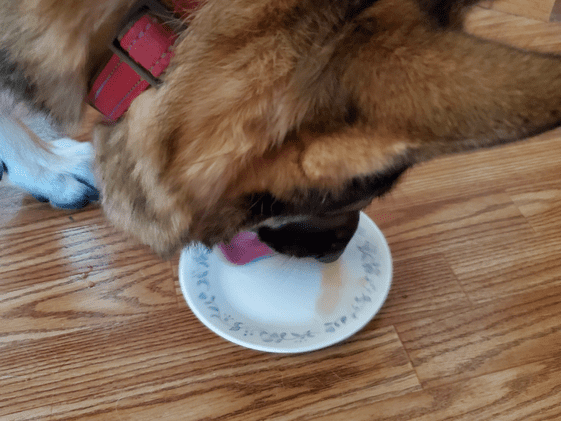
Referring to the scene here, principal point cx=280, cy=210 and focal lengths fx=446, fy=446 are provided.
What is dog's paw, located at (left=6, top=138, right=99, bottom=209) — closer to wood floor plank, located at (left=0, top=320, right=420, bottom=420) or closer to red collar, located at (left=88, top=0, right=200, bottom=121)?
wood floor plank, located at (left=0, top=320, right=420, bottom=420)

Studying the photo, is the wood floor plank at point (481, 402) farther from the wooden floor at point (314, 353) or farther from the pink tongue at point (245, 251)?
the pink tongue at point (245, 251)

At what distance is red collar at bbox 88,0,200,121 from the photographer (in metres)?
0.42

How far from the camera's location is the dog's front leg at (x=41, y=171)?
35.2 inches

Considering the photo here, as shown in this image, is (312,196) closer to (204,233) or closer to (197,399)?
(204,233)

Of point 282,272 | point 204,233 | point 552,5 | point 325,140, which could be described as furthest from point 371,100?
point 552,5

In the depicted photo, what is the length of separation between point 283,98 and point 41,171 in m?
0.74

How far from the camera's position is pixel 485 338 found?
749mm

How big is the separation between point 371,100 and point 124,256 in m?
0.64

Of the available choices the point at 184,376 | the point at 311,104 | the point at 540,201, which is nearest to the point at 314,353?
the point at 184,376

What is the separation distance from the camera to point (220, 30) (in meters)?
0.38

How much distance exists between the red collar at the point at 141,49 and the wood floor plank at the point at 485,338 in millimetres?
568

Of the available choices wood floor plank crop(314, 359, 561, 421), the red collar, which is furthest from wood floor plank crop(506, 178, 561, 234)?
the red collar

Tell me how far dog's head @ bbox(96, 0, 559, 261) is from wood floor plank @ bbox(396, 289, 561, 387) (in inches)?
15.6

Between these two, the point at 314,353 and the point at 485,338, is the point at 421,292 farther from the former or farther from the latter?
the point at 314,353
